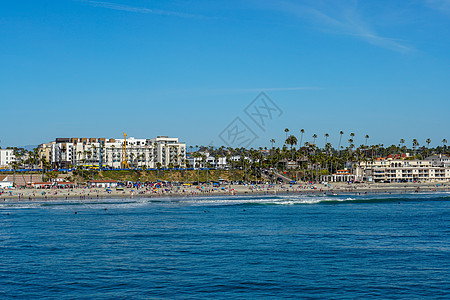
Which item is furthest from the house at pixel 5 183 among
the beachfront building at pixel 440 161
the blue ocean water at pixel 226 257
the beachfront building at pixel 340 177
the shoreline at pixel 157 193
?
the beachfront building at pixel 440 161

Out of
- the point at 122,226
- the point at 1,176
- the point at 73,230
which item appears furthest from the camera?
the point at 1,176

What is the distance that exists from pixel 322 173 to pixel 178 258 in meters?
151

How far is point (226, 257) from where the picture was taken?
122 feet

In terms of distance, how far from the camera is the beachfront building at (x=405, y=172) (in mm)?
170125

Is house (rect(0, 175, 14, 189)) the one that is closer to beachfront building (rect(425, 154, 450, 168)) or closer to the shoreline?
the shoreline

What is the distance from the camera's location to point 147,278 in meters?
31.0

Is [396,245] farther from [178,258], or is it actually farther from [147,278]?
[147,278]

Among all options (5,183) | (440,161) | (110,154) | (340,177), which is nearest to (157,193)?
(5,183)

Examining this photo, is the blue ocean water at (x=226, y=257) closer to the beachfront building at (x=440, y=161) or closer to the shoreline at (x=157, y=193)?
the shoreline at (x=157, y=193)

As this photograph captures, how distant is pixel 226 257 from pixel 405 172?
5824 inches

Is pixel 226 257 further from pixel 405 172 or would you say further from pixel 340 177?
pixel 405 172

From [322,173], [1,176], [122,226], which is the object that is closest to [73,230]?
[122,226]

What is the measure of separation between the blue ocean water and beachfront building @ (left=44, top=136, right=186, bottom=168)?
414ft

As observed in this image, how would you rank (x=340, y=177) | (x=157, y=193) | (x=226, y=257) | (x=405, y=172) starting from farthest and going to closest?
(x=340, y=177) < (x=405, y=172) < (x=157, y=193) < (x=226, y=257)
